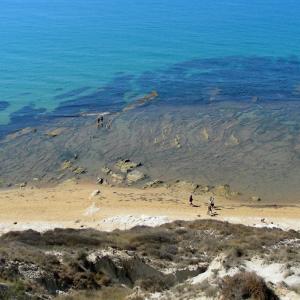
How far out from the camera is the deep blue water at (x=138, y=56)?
54062 mm

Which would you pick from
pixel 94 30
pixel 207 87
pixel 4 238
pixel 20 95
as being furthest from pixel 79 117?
pixel 94 30

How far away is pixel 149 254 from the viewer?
20.7m

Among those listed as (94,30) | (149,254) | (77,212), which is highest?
(94,30)

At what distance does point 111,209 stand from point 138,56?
4304 centimetres

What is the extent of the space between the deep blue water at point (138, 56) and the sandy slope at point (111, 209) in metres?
15.3

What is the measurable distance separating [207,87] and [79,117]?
15671mm

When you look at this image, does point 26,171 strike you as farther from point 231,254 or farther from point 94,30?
point 94,30

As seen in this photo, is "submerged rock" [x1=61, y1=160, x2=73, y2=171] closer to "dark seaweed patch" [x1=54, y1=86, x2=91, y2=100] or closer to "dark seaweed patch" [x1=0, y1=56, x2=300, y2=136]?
"dark seaweed patch" [x1=0, y1=56, x2=300, y2=136]

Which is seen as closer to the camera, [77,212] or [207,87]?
[77,212]

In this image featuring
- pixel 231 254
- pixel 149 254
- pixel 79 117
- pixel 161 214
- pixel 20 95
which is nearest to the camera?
pixel 231 254

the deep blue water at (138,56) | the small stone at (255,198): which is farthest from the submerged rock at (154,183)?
the deep blue water at (138,56)

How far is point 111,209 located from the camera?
30.9 m

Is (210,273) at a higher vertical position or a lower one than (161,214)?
higher

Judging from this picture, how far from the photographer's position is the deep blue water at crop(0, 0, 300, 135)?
5406 cm
